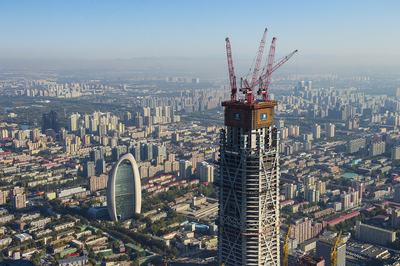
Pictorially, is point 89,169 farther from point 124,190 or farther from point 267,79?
point 267,79

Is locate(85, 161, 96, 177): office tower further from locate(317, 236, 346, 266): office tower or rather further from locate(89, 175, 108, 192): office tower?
locate(317, 236, 346, 266): office tower

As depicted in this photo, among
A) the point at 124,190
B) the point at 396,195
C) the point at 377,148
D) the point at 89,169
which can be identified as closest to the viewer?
the point at 124,190

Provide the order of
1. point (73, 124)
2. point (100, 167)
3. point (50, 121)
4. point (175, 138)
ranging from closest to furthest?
point (100, 167), point (175, 138), point (50, 121), point (73, 124)

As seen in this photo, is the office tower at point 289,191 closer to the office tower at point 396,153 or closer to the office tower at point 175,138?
the office tower at point 396,153

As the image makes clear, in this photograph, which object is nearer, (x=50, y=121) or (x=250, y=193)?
(x=250, y=193)

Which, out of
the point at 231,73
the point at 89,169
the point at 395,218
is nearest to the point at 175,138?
the point at 89,169

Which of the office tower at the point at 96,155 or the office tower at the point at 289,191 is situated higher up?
the office tower at the point at 96,155

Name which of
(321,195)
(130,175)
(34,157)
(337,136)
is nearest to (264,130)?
(130,175)

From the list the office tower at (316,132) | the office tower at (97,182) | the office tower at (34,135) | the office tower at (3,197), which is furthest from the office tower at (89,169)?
the office tower at (316,132)
